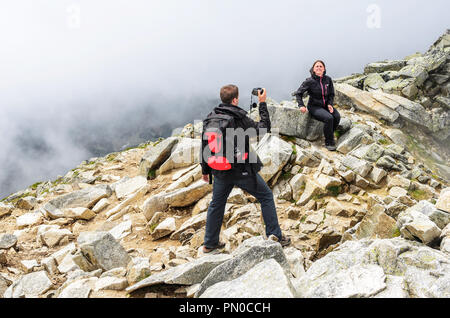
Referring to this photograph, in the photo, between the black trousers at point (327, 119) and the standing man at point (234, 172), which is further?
the black trousers at point (327, 119)

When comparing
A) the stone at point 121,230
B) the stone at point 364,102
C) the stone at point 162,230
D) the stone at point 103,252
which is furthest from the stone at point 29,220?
the stone at point 364,102

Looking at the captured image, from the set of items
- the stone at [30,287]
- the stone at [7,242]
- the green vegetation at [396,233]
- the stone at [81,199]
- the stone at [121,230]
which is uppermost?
the green vegetation at [396,233]

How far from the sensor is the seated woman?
44.3 feet

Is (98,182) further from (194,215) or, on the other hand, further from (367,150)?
(367,150)

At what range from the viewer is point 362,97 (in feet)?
64.8

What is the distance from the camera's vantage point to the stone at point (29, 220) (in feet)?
40.6

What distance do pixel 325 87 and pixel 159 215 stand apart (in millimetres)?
9801

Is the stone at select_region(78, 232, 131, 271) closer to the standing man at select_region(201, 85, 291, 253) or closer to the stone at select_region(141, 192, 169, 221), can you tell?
the standing man at select_region(201, 85, 291, 253)

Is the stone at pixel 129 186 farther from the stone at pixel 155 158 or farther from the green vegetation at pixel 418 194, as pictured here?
the green vegetation at pixel 418 194

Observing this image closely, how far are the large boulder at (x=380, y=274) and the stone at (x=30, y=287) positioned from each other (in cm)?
585

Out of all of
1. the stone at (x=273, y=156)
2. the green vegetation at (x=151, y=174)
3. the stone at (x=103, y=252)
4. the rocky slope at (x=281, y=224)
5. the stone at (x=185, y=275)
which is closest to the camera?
the rocky slope at (x=281, y=224)

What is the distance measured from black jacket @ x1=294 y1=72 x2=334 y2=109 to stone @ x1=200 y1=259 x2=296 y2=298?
10622 millimetres

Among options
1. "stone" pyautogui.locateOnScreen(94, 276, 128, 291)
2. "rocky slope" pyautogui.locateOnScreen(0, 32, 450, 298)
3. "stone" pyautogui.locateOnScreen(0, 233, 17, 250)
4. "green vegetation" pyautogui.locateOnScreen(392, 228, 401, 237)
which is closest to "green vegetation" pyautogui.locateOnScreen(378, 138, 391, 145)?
"rocky slope" pyautogui.locateOnScreen(0, 32, 450, 298)

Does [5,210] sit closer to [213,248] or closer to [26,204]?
[26,204]
